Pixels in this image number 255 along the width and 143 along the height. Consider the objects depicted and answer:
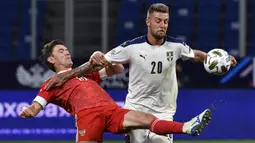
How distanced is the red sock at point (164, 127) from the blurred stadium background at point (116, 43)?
643cm

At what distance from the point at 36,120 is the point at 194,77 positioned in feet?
10.3

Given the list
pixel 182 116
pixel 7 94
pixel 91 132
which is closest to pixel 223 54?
pixel 91 132

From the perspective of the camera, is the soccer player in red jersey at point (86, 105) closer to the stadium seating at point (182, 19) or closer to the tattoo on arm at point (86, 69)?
the tattoo on arm at point (86, 69)

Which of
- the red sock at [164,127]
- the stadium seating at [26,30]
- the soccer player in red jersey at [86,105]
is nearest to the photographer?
the red sock at [164,127]

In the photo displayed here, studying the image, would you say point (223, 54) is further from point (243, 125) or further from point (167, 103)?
point (243, 125)

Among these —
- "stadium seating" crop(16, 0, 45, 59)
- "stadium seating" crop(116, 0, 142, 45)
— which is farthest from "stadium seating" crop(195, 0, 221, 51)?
"stadium seating" crop(16, 0, 45, 59)

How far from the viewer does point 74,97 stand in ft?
28.5

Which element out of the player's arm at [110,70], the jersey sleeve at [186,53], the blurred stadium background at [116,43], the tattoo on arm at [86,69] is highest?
the jersey sleeve at [186,53]

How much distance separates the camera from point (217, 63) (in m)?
8.12

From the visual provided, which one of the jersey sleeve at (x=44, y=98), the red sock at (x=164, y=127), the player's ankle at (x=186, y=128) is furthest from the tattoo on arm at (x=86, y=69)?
the player's ankle at (x=186, y=128)

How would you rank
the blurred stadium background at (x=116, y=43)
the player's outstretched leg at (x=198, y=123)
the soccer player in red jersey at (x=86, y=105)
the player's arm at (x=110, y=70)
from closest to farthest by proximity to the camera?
1. the player's outstretched leg at (x=198, y=123)
2. the soccer player in red jersey at (x=86, y=105)
3. the player's arm at (x=110, y=70)
4. the blurred stadium background at (x=116, y=43)

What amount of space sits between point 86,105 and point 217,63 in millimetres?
1494

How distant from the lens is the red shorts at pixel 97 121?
8383 millimetres

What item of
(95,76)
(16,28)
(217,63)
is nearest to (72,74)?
(95,76)
